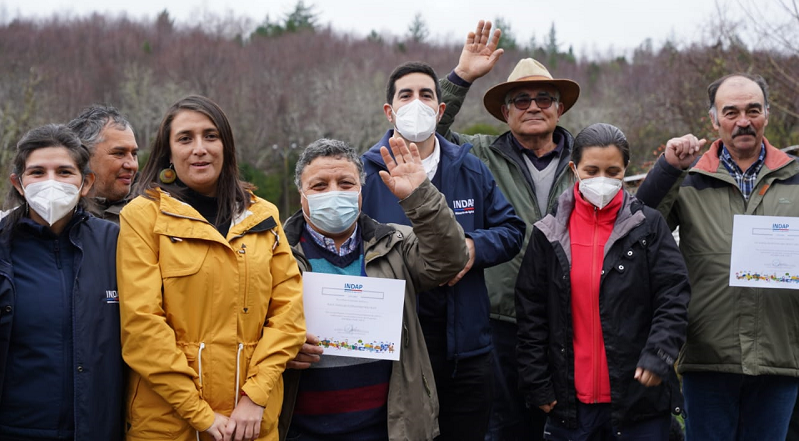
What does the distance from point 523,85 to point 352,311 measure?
86.3 inches

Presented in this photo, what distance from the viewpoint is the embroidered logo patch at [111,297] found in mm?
3102

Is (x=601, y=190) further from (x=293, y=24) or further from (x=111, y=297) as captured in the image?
(x=293, y=24)

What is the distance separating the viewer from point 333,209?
3.50 metres

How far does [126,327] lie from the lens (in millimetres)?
3016

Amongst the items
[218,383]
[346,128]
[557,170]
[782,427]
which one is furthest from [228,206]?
[346,128]

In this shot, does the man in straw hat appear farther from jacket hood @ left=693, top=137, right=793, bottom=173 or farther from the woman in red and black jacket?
jacket hood @ left=693, top=137, right=793, bottom=173

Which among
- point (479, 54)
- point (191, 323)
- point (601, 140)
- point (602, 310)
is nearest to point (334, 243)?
point (191, 323)

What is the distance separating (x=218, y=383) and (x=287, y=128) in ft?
177

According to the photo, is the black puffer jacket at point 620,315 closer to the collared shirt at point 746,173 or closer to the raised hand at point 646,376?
the raised hand at point 646,376

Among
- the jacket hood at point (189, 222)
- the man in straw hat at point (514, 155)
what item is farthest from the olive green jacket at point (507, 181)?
the jacket hood at point (189, 222)

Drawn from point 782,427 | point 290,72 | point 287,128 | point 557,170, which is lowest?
point 782,427

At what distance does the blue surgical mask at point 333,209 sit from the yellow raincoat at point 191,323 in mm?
365

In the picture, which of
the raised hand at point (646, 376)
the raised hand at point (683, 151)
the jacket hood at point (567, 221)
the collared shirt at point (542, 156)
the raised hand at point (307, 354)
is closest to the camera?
the raised hand at point (307, 354)

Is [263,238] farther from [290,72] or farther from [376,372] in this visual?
[290,72]
